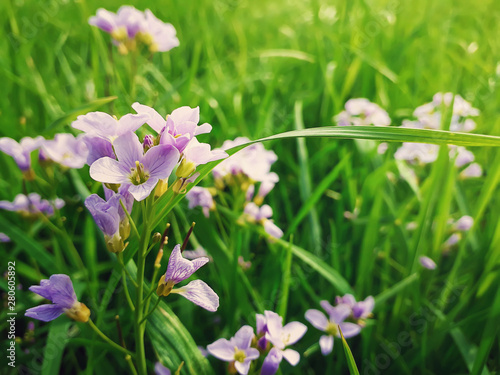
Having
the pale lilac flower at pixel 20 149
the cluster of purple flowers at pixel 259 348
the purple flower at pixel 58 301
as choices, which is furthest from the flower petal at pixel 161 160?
the pale lilac flower at pixel 20 149

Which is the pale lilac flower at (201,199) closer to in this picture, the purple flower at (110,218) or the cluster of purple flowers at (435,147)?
the purple flower at (110,218)

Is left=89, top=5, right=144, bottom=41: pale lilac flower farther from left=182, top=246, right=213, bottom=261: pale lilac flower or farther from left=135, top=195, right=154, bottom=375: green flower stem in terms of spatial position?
left=135, top=195, right=154, bottom=375: green flower stem

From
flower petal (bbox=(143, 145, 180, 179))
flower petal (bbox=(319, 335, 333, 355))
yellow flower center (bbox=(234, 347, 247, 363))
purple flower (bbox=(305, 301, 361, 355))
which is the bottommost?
flower petal (bbox=(319, 335, 333, 355))

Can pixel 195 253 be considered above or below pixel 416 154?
below

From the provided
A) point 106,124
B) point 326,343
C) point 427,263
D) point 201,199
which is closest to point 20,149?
point 201,199

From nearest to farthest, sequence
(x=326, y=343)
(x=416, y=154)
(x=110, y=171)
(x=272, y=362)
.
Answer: (x=110, y=171) → (x=272, y=362) → (x=326, y=343) → (x=416, y=154)

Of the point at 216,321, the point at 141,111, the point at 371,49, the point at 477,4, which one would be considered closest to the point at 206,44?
the point at 371,49

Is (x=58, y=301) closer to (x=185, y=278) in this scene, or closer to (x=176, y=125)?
(x=185, y=278)

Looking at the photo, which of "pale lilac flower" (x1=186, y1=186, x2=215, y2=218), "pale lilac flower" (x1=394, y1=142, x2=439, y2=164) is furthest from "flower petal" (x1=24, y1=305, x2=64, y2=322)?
"pale lilac flower" (x1=394, y1=142, x2=439, y2=164)
